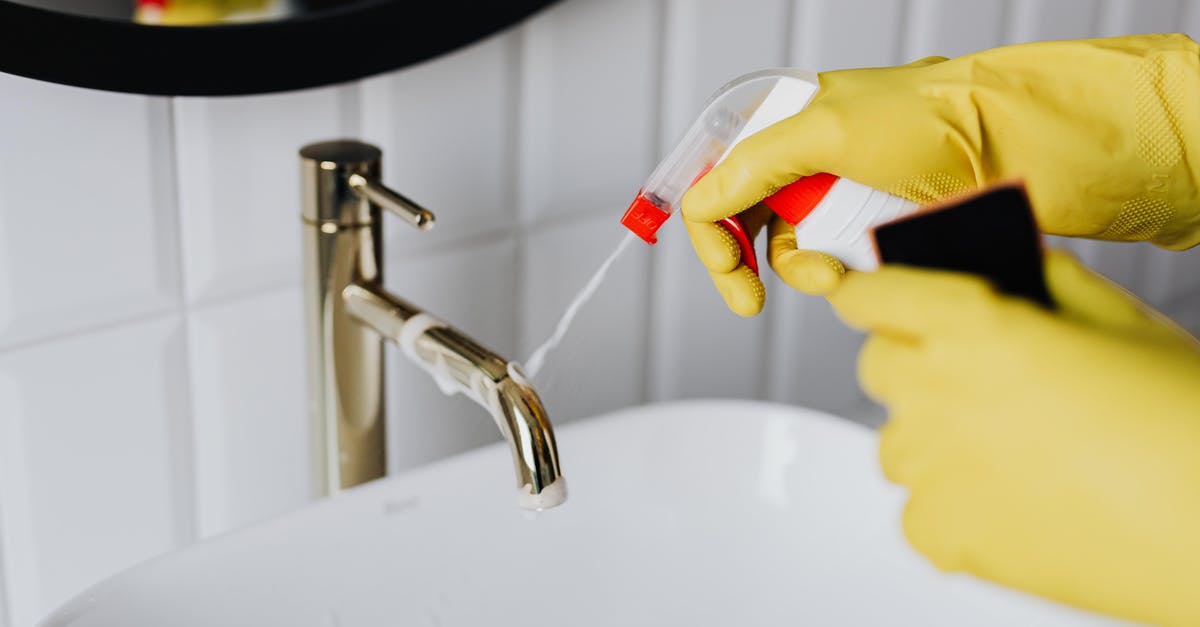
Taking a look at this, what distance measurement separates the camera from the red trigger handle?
2.01 ft

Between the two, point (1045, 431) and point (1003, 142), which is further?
point (1003, 142)

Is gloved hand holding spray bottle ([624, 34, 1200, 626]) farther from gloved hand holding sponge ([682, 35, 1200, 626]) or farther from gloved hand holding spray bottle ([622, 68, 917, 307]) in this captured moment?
gloved hand holding spray bottle ([622, 68, 917, 307])

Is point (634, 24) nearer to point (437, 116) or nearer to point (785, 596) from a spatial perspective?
point (437, 116)

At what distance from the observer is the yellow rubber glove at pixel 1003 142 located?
56 centimetres

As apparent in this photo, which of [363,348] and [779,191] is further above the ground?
[779,191]

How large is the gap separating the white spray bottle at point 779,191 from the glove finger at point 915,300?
0.43 ft

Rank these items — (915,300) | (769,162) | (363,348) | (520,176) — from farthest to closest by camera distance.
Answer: (520,176)
(363,348)
(769,162)
(915,300)

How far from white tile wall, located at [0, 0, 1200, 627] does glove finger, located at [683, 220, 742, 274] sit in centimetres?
23

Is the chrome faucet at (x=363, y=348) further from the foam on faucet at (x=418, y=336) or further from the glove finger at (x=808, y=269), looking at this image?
the glove finger at (x=808, y=269)

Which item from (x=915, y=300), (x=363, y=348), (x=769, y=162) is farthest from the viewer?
(x=363, y=348)

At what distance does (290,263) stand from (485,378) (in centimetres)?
20

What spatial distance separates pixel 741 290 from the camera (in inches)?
24.2

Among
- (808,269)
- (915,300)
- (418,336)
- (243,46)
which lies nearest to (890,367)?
(915,300)

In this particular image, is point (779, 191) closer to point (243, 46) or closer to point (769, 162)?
point (769, 162)
